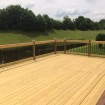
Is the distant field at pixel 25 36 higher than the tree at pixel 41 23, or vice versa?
the tree at pixel 41 23

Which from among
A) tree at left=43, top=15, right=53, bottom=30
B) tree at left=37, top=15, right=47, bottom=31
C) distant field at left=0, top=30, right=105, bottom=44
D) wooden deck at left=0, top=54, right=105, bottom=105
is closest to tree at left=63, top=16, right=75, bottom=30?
distant field at left=0, top=30, right=105, bottom=44

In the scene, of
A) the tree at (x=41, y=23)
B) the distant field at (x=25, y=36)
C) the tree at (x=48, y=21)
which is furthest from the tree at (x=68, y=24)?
the tree at (x=41, y=23)

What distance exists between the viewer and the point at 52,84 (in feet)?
16.3

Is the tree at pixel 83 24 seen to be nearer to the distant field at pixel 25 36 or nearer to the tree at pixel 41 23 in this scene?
the distant field at pixel 25 36

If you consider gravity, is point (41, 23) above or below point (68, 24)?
below

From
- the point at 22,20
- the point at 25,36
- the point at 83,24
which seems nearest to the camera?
the point at 25,36

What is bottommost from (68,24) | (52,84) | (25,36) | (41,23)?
(52,84)

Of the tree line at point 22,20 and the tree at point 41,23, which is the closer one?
the tree line at point 22,20

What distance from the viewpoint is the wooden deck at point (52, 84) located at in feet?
12.9

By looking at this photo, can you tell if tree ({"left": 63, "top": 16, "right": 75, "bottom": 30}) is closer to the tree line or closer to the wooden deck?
the tree line

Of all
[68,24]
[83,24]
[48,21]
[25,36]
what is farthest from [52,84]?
[83,24]

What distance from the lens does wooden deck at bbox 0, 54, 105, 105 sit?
393 cm

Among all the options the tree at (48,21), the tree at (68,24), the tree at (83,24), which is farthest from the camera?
the tree at (83,24)

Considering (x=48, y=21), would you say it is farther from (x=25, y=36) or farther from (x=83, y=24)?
(x=83, y=24)
